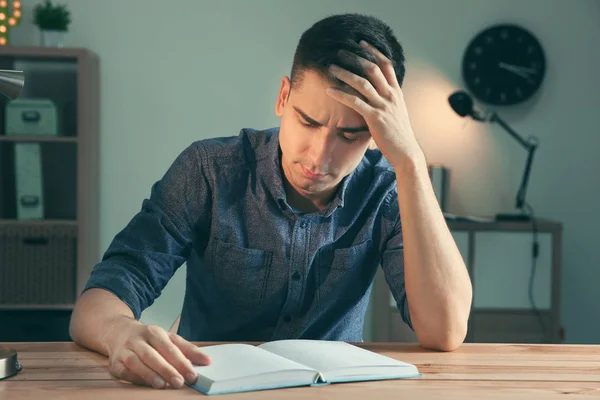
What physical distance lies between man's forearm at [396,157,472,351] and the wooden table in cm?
7

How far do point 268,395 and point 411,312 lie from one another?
0.51 meters

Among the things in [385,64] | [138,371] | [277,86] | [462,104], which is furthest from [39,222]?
[138,371]

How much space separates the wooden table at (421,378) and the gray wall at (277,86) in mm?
2797

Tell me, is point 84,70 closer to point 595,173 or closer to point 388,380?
point 595,173

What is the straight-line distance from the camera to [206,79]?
160 inches

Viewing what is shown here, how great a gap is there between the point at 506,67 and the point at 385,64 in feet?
9.05

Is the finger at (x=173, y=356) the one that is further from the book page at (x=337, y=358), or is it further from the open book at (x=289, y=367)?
the book page at (x=337, y=358)

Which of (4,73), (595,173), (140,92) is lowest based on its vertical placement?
(595,173)

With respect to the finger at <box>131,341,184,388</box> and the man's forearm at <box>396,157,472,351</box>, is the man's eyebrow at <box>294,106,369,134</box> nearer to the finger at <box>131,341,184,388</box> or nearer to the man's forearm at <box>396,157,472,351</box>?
the man's forearm at <box>396,157,472,351</box>

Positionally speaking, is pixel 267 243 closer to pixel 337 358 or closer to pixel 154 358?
pixel 337 358

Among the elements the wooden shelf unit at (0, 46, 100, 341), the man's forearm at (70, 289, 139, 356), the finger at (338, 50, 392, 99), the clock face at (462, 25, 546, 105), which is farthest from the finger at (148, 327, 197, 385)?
the clock face at (462, 25, 546, 105)

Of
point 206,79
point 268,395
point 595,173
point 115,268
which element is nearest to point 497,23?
point 595,173

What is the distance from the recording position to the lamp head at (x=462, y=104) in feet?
12.7

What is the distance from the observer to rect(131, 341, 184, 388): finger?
1008mm
